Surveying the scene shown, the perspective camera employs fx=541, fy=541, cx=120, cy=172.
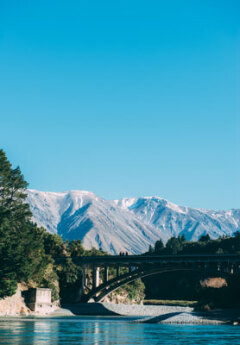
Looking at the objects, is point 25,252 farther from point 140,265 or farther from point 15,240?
point 140,265

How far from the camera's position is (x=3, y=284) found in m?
74.4

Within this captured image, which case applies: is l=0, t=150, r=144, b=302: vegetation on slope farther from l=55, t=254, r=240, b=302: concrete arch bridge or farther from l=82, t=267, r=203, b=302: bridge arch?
l=82, t=267, r=203, b=302: bridge arch

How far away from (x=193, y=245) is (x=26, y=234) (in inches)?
4024

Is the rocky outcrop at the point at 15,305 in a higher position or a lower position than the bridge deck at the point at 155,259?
lower

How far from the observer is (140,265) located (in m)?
105

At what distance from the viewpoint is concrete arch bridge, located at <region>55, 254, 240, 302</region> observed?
314 ft

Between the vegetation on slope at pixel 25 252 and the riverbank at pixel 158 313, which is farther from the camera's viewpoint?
the vegetation on slope at pixel 25 252

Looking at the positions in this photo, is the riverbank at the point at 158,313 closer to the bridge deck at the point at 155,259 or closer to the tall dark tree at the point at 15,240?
the bridge deck at the point at 155,259

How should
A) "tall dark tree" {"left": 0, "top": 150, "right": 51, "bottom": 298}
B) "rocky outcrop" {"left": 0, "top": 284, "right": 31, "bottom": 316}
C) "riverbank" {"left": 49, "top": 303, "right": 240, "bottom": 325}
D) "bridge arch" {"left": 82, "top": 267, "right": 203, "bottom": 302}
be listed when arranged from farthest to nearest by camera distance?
"bridge arch" {"left": 82, "top": 267, "right": 203, "bottom": 302} → "rocky outcrop" {"left": 0, "top": 284, "right": 31, "bottom": 316} → "tall dark tree" {"left": 0, "top": 150, "right": 51, "bottom": 298} → "riverbank" {"left": 49, "top": 303, "right": 240, "bottom": 325}

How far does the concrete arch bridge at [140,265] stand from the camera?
9556 centimetres

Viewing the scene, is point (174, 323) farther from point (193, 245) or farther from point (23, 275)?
point (193, 245)

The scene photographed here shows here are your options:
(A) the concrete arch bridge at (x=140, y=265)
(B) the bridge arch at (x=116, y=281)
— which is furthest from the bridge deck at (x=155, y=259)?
(B) the bridge arch at (x=116, y=281)

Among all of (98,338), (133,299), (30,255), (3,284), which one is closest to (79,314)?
(30,255)

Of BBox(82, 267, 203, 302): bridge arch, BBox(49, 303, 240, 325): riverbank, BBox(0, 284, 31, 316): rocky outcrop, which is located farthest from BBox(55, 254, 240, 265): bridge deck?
BBox(0, 284, 31, 316): rocky outcrop
